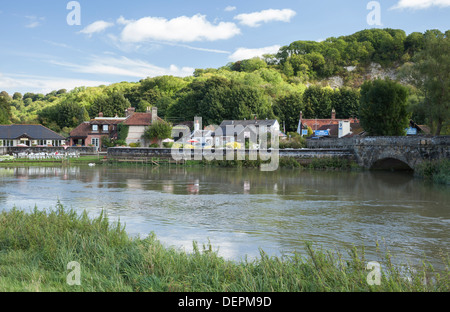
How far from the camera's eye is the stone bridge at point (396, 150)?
119 feet

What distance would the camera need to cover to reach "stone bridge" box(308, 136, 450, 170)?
36.4 m

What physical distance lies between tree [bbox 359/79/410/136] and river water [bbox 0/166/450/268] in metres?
14.7

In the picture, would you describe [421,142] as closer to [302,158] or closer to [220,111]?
[302,158]

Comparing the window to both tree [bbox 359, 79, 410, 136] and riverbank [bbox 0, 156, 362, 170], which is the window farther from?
tree [bbox 359, 79, 410, 136]

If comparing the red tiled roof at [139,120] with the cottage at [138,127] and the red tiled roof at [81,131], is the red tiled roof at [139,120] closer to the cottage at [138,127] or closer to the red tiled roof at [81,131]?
the cottage at [138,127]

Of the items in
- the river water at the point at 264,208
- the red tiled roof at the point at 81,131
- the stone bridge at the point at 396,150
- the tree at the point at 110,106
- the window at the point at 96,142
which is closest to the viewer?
the river water at the point at 264,208

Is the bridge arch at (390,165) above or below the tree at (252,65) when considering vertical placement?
below

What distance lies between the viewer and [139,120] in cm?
6769

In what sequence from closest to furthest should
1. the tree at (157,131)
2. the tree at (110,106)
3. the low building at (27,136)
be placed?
the tree at (157,131) → the low building at (27,136) → the tree at (110,106)

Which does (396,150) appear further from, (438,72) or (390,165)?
(438,72)

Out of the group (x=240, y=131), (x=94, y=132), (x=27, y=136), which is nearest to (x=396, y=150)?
(x=240, y=131)

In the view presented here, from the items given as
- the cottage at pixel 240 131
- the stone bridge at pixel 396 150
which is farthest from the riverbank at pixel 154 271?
the cottage at pixel 240 131

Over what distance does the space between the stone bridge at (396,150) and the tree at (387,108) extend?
170 inches
